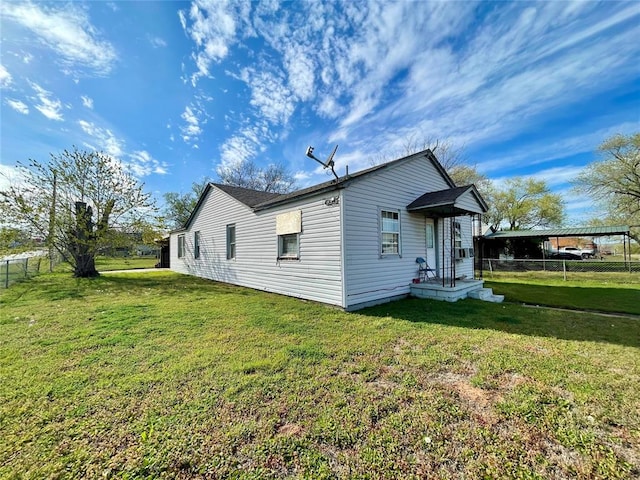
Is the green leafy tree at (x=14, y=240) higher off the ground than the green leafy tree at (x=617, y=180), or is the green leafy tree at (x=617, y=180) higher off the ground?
the green leafy tree at (x=617, y=180)

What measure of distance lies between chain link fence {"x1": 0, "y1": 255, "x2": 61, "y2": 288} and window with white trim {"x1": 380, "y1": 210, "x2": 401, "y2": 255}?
13.4 m

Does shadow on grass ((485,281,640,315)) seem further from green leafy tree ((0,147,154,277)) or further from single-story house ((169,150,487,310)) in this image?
green leafy tree ((0,147,154,277))

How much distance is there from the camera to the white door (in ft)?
28.4

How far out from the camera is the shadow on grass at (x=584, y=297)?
669 centimetres

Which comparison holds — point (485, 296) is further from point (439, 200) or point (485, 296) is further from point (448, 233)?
point (439, 200)

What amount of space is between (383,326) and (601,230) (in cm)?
2054

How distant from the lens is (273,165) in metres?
31.2

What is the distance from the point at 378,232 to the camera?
7012 millimetres

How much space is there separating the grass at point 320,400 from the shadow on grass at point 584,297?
208cm

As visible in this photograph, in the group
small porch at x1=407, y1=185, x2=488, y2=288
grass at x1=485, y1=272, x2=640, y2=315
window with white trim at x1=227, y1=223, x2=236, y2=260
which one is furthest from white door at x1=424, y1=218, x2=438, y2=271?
window with white trim at x1=227, y1=223, x2=236, y2=260

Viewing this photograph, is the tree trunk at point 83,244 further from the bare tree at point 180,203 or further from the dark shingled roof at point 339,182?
the bare tree at point 180,203

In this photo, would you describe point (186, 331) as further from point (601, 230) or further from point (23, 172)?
point (601, 230)

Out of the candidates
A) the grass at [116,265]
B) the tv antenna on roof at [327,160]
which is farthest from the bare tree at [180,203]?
the tv antenna on roof at [327,160]

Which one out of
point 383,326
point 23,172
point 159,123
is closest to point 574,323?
point 383,326
